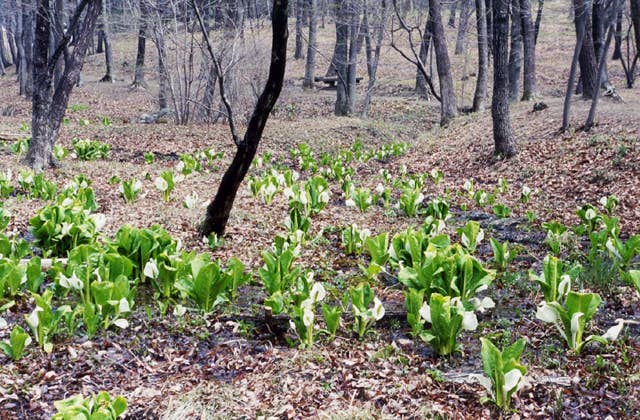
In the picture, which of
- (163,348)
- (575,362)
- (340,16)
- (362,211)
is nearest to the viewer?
(575,362)

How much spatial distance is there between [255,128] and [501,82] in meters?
6.91

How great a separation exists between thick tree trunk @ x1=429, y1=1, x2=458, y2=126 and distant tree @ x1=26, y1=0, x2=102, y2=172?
36.3 ft

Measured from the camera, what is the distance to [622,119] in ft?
36.9

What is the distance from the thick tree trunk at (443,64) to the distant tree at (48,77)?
1105 cm

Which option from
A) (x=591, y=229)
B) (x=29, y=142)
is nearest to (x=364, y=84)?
(x=29, y=142)

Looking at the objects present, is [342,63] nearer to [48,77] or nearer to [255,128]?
[48,77]

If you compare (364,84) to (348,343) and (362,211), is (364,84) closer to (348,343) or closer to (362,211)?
(362,211)

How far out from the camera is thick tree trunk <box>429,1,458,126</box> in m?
17.5

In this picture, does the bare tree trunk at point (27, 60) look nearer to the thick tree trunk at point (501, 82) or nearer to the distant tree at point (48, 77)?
the distant tree at point (48, 77)

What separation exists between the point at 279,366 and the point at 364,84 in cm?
2738

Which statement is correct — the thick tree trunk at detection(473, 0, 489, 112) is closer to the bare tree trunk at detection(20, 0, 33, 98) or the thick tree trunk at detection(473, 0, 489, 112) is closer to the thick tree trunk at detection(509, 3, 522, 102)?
the thick tree trunk at detection(509, 3, 522, 102)

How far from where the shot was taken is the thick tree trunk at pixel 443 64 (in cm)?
1745

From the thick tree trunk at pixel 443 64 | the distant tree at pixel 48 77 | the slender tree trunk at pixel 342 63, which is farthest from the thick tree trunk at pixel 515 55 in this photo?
the distant tree at pixel 48 77

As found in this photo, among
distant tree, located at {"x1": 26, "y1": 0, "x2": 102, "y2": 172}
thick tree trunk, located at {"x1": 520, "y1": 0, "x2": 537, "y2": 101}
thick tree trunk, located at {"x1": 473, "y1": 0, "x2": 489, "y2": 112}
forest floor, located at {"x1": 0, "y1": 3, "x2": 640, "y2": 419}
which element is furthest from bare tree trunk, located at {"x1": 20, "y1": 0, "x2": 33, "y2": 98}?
thick tree trunk, located at {"x1": 520, "y1": 0, "x2": 537, "y2": 101}
